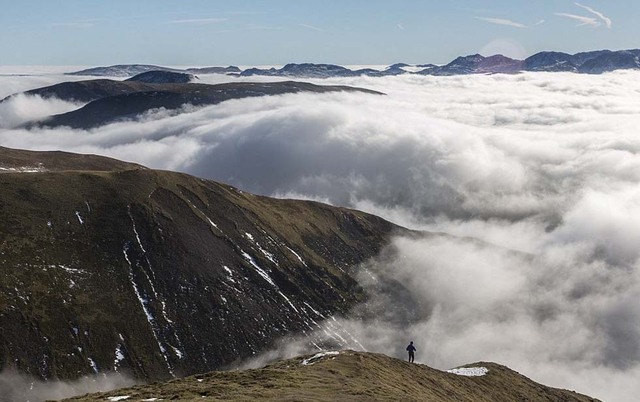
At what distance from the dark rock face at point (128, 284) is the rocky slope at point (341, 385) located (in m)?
70.6

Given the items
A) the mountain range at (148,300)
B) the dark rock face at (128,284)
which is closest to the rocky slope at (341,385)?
the mountain range at (148,300)

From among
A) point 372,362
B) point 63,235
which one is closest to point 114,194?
point 63,235

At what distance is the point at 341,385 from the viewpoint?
6712 cm

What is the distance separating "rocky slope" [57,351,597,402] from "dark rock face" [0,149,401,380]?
70602 millimetres

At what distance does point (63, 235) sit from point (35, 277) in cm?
1967

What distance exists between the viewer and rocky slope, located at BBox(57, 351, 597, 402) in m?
59.8

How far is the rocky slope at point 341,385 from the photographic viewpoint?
A: 59.8m

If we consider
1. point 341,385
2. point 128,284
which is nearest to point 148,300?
point 128,284

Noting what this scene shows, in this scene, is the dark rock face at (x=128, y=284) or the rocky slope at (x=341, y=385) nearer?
the rocky slope at (x=341, y=385)

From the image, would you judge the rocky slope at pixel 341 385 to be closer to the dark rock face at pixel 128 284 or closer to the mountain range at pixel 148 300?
the mountain range at pixel 148 300

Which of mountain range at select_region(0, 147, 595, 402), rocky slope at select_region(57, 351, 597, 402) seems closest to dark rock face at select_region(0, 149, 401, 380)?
mountain range at select_region(0, 147, 595, 402)

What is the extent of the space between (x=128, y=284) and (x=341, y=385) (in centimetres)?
10369

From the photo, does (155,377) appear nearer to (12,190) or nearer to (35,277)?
(35,277)

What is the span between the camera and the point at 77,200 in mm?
171875
